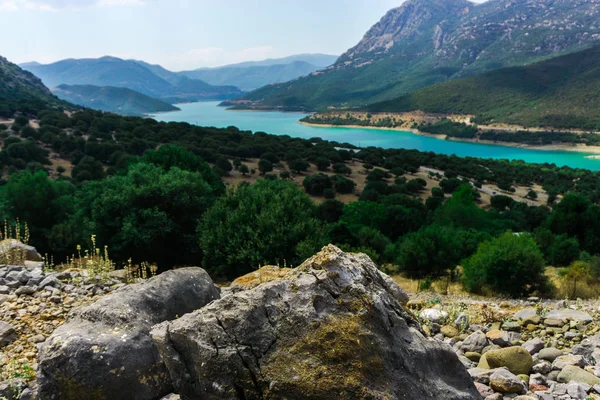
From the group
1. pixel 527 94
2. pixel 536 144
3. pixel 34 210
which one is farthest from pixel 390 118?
pixel 34 210

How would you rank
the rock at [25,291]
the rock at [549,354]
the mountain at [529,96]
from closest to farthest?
the rock at [549,354], the rock at [25,291], the mountain at [529,96]

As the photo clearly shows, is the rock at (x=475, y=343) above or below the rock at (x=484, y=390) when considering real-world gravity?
below

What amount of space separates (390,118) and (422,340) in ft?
555

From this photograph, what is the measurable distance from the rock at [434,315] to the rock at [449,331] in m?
0.32

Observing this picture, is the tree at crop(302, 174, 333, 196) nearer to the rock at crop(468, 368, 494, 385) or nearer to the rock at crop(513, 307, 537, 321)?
the rock at crop(513, 307, 537, 321)

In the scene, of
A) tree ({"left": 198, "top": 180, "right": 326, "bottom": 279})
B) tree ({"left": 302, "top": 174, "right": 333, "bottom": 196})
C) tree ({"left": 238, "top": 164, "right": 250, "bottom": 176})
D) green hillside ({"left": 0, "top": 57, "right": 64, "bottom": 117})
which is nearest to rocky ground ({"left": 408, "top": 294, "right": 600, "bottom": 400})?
tree ({"left": 198, "top": 180, "right": 326, "bottom": 279})

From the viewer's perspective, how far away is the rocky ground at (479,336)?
5.11 m

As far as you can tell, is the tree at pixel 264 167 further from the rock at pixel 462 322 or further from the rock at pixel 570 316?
the rock at pixel 462 322

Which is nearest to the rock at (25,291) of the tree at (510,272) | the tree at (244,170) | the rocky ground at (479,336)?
the rocky ground at (479,336)

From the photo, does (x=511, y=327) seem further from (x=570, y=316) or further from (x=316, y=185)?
(x=316, y=185)

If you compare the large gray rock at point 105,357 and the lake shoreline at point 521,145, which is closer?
the large gray rock at point 105,357

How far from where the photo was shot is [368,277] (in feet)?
15.4

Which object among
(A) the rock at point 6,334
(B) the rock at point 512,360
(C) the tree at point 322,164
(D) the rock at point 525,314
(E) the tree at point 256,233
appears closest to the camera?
(B) the rock at point 512,360

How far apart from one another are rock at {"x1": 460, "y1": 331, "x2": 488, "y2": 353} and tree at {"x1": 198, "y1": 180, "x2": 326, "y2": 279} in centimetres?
842
